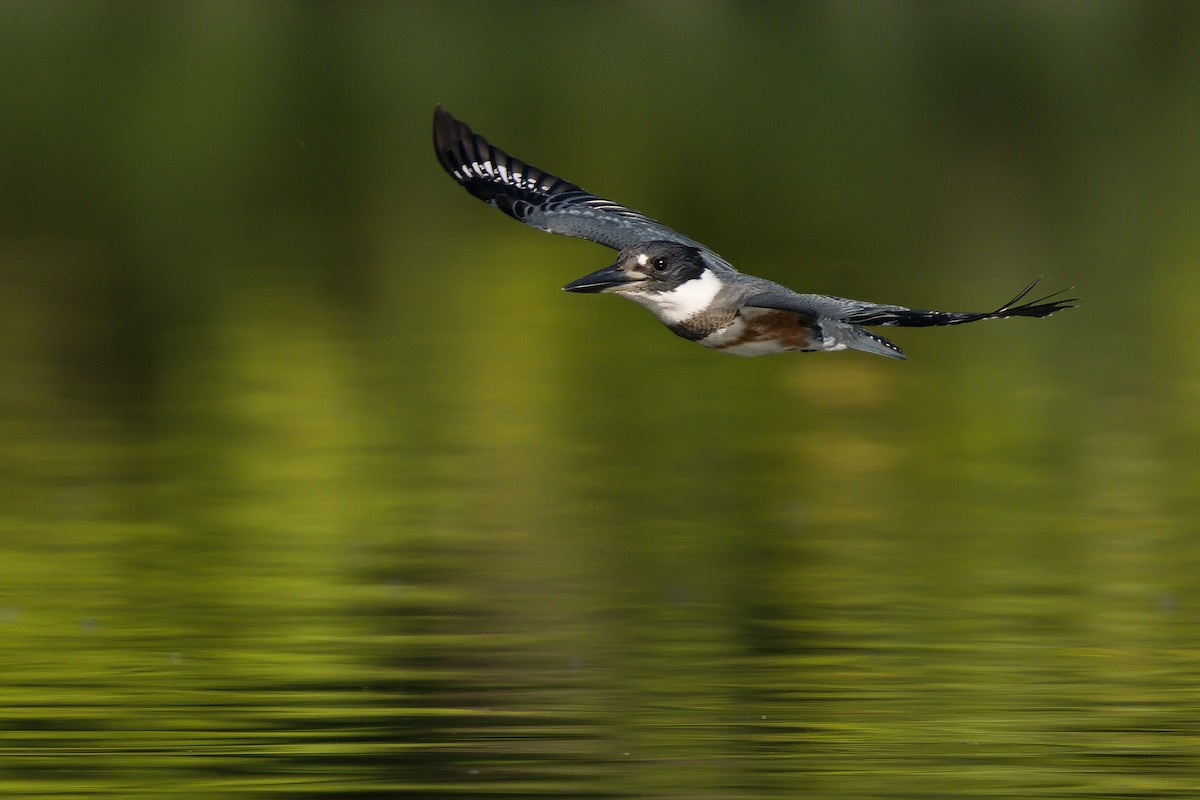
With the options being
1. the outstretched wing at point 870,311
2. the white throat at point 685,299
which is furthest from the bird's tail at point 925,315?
the white throat at point 685,299

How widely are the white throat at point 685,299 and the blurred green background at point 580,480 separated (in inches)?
82.5

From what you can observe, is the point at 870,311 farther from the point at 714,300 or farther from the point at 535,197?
the point at 535,197

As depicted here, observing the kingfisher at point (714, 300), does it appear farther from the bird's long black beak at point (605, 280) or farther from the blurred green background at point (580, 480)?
the blurred green background at point (580, 480)

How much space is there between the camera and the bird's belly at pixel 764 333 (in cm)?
1003

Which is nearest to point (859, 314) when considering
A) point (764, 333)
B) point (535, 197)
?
point (764, 333)

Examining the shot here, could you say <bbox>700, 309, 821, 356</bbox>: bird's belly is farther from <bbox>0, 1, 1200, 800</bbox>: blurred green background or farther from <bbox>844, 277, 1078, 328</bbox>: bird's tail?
<bbox>0, 1, 1200, 800</bbox>: blurred green background

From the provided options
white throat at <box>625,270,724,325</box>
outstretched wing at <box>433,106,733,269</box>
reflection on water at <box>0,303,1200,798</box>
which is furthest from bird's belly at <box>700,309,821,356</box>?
reflection on water at <box>0,303,1200,798</box>

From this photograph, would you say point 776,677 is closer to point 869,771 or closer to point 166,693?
point 869,771

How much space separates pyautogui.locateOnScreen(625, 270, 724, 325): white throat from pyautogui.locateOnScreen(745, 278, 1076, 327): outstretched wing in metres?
0.22

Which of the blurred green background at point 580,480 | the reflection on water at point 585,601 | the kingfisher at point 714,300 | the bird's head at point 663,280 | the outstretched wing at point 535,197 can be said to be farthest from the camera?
the blurred green background at point 580,480

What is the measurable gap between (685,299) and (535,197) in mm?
1756

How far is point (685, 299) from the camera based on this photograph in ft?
33.3

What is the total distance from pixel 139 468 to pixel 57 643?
4897 mm

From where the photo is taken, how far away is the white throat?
33.2ft
